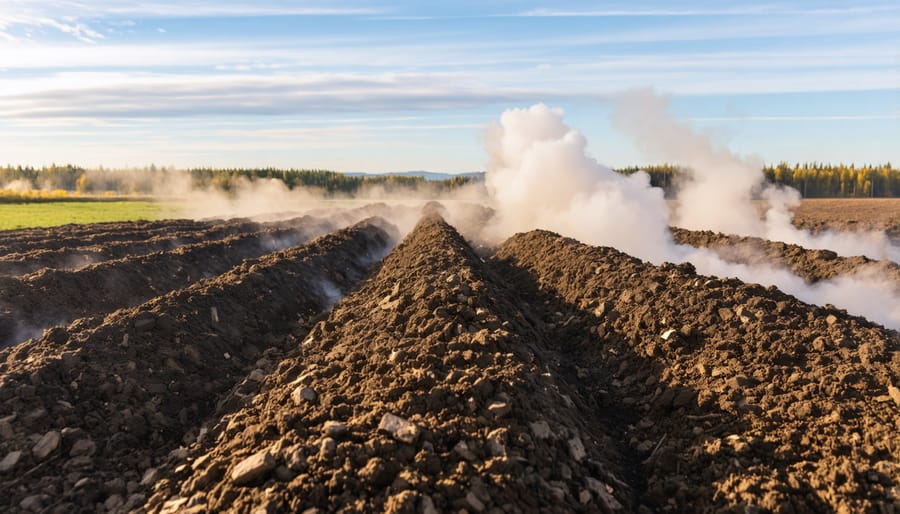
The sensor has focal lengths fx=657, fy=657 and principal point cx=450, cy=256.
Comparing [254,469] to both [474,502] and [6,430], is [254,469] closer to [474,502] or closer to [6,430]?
[474,502]

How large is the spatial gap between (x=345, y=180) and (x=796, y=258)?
10601cm

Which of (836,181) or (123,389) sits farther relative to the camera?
(836,181)

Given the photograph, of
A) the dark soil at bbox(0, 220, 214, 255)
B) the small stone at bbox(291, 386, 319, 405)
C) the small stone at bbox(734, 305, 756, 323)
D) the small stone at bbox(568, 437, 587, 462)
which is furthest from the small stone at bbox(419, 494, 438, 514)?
the dark soil at bbox(0, 220, 214, 255)

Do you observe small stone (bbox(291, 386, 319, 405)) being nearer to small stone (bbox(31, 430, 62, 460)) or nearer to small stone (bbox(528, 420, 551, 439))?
small stone (bbox(528, 420, 551, 439))

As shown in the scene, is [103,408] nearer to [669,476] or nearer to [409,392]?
[409,392]

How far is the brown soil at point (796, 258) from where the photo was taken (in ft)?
53.8

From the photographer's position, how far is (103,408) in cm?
805

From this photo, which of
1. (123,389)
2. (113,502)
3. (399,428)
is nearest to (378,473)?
(399,428)

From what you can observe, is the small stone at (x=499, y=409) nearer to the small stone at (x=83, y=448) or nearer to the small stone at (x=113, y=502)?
the small stone at (x=113, y=502)

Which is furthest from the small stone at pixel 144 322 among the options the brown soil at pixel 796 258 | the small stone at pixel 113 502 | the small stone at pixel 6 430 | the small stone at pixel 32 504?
the brown soil at pixel 796 258

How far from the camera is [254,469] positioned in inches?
212

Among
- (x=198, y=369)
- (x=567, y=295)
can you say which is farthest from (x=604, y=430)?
(x=567, y=295)

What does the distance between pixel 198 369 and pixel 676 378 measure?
6.98 metres

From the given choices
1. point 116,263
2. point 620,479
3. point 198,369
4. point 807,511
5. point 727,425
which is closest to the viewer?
point 807,511
